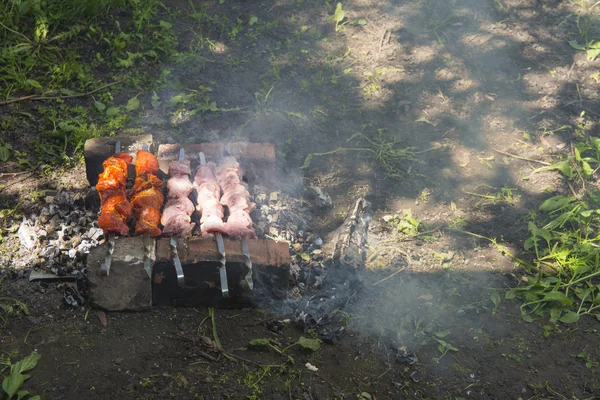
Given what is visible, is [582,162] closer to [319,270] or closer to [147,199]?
[319,270]

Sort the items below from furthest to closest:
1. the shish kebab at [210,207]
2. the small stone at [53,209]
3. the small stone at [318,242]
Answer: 1. the small stone at [318,242]
2. the small stone at [53,209]
3. the shish kebab at [210,207]

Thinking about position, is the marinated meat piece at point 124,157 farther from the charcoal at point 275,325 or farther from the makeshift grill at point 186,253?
the charcoal at point 275,325

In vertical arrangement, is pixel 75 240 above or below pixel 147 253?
below

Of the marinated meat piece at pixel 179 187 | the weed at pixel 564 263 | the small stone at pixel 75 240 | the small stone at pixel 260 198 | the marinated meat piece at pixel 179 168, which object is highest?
the marinated meat piece at pixel 179 168

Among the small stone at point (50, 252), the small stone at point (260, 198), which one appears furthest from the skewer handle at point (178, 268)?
the small stone at point (260, 198)

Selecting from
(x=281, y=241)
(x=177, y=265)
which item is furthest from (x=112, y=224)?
(x=281, y=241)

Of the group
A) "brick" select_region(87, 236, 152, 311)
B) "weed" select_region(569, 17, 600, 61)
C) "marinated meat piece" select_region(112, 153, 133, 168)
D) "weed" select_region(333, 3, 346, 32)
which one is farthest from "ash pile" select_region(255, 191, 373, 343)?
"weed" select_region(569, 17, 600, 61)

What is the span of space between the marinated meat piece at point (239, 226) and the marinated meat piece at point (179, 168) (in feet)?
1.96

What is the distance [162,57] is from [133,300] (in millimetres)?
3313

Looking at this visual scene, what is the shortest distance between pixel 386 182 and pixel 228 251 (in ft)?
6.37

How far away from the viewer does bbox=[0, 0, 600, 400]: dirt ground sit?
3584mm

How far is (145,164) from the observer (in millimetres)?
4395

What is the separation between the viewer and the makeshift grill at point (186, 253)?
12.3 ft

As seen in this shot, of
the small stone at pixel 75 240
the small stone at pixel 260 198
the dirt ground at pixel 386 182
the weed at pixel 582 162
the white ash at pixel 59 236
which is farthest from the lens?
the weed at pixel 582 162
